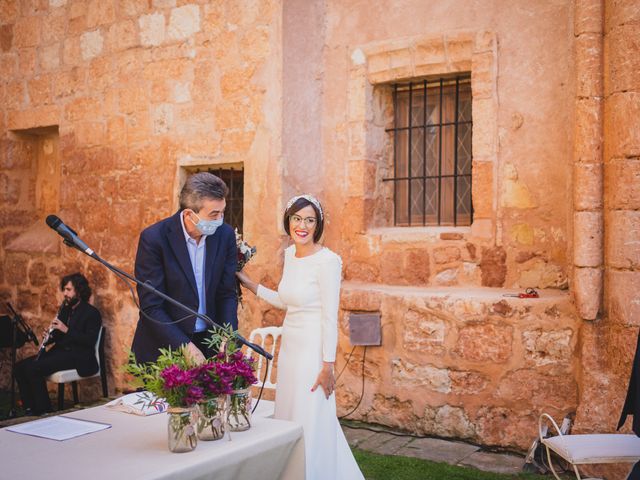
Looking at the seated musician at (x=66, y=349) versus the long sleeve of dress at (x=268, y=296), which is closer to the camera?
the long sleeve of dress at (x=268, y=296)

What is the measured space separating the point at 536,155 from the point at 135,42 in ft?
13.3

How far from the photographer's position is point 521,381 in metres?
5.20

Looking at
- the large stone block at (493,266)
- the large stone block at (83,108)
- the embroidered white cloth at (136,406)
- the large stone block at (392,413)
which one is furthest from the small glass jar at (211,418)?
the large stone block at (83,108)

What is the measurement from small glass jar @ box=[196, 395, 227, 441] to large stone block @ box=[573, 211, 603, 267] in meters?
3.04

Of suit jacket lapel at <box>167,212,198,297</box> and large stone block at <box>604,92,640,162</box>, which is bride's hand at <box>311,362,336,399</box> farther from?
large stone block at <box>604,92,640,162</box>

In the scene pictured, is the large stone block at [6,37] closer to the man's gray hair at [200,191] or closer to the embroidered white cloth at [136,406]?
the man's gray hair at [200,191]

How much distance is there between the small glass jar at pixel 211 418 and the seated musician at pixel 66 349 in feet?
15.6

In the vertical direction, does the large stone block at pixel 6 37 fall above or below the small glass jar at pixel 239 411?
above

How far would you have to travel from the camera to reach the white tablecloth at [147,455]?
7.49ft

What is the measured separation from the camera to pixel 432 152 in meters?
6.24

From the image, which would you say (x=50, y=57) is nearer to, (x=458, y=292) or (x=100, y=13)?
(x=100, y=13)

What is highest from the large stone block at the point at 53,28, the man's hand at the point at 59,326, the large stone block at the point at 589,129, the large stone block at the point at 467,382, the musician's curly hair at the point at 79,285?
the large stone block at the point at 53,28

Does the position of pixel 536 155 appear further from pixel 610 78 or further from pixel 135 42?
pixel 135 42

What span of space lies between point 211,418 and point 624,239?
311 cm
